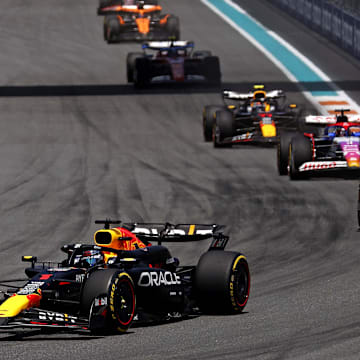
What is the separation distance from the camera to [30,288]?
1152cm

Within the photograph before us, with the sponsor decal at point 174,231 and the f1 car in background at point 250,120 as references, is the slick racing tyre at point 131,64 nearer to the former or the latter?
the f1 car in background at point 250,120

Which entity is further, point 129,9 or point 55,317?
point 129,9

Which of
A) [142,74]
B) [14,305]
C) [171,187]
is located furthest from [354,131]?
[14,305]

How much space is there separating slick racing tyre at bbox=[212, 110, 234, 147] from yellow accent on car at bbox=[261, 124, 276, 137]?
75 centimetres

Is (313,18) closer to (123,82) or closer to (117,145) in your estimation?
(123,82)

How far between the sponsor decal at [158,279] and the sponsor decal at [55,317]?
3.57 feet

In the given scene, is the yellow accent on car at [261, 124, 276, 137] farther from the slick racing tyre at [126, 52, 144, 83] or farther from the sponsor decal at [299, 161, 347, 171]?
the slick racing tyre at [126, 52, 144, 83]

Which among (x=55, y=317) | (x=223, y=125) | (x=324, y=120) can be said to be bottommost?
(x=223, y=125)

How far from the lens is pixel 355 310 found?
12.6m

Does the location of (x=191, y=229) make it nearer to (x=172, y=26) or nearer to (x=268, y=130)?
(x=268, y=130)

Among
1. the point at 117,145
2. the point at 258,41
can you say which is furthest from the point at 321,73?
the point at 117,145

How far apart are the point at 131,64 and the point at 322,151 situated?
550 inches

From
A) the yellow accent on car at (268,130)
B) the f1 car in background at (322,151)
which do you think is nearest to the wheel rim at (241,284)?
the f1 car in background at (322,151)

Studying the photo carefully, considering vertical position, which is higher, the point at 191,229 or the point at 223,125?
the point at 191,229
